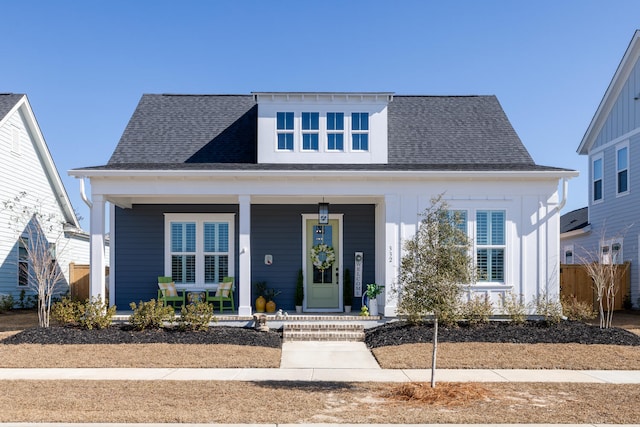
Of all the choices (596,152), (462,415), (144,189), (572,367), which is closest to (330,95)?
(144,189)

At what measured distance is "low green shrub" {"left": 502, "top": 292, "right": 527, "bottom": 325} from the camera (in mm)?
12391

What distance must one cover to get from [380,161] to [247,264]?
407cm

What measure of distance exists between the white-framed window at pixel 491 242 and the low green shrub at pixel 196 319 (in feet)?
19.6

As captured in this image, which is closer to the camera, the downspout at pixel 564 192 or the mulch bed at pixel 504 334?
the mulch bed at pixel 504 334

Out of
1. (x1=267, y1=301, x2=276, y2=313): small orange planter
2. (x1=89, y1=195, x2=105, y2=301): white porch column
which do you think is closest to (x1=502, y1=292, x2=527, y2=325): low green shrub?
(x1=267, y1=301, x2=276, y2=313): small orange planter

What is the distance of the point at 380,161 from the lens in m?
14.3

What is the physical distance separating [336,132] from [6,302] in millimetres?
11374

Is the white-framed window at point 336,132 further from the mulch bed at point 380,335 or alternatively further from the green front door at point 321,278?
the mulch bed at point 380,335

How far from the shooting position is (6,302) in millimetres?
17922

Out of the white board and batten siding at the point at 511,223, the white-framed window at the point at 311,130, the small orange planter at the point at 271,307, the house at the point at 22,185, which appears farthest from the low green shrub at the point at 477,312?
the house at the point at 22,185

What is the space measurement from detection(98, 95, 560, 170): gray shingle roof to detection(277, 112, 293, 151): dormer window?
0.72 m

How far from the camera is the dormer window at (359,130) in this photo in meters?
14.4

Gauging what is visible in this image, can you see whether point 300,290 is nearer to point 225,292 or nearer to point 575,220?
point 225,292

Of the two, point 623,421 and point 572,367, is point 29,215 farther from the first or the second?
point 623,421
